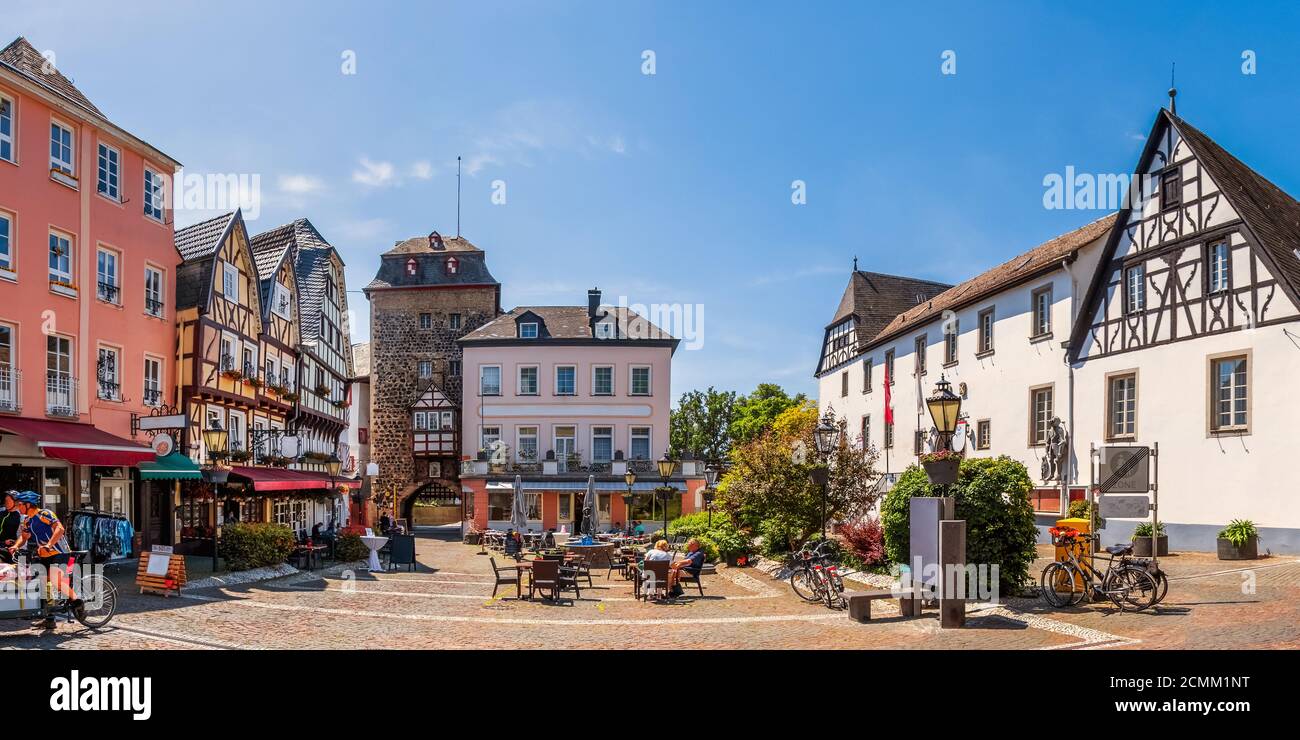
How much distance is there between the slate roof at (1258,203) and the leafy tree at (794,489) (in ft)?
32.2

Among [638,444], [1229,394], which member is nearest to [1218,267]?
[1229,394]

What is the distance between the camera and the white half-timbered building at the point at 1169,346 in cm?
2006

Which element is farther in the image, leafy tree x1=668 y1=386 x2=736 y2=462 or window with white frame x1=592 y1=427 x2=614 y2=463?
leafy tree x1=668 y1=386 x2=736 y2=462

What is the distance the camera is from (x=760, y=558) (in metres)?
23.0

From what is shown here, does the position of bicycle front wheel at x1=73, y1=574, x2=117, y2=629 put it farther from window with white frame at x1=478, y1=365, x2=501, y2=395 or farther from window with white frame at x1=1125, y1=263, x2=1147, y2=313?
window with white frame at x1=478, y1=365, x2=501, y2=395

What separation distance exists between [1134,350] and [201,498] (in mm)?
25356

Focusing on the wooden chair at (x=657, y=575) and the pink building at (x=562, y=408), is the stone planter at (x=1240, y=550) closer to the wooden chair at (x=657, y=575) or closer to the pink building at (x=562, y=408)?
the wooden chair at (x=657, y=575)

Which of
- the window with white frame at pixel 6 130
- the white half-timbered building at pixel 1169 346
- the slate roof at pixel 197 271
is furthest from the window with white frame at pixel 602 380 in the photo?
the window with white frame at pixel 6 130

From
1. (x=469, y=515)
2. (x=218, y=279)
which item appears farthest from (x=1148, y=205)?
(x=469, y=515)

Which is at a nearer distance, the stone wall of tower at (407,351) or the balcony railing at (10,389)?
the balcony railing at (10,389)

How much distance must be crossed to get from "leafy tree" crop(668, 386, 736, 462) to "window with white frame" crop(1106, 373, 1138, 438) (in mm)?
47069

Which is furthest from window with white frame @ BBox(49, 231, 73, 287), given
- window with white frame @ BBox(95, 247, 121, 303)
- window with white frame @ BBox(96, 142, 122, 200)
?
window with white frame @ BBox(96, 142, 122, 200)

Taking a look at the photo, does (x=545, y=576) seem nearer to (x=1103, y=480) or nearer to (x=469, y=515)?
(x=1103, y=480)

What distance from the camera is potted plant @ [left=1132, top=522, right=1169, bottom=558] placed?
21.1 m
